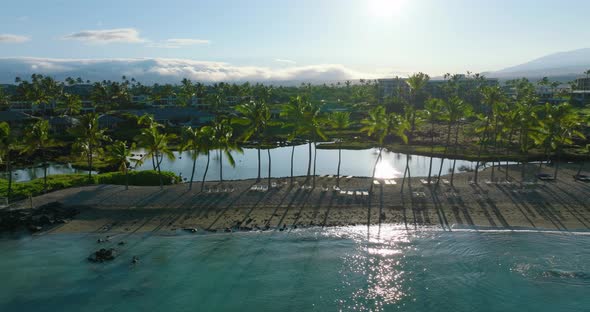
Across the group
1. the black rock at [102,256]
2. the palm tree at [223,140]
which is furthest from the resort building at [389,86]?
the black rock at [102,256]

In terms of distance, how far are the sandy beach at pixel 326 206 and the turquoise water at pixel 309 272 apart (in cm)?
188

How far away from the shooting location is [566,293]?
26.8 meters

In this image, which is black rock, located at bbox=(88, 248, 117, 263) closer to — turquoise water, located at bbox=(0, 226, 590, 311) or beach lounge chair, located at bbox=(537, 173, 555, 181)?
turquoise water, located at bbox=(0, 226, 590, 311)

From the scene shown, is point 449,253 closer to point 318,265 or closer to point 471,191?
point 318,265

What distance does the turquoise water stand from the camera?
26.3 metres

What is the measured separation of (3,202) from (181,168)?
26.8m

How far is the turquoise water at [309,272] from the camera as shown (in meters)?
26.3

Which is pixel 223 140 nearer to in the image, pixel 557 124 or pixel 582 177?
pixel 557 124

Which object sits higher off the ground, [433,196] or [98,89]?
[98,89]

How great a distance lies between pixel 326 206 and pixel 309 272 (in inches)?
437

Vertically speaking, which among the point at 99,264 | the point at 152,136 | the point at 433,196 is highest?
the point at 152,136

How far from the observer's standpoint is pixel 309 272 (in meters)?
29.8

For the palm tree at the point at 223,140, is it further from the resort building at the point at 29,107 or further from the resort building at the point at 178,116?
the resort building at the point at 29,107

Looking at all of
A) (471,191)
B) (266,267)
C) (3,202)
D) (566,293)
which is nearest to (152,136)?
(3,202)
